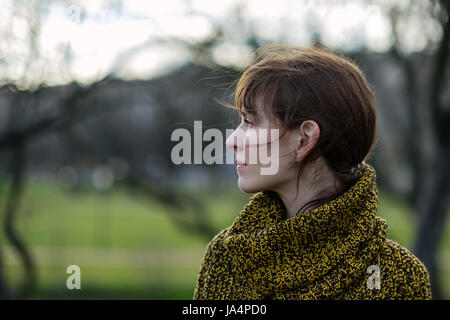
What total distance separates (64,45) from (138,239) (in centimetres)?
1442

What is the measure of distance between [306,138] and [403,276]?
502mm

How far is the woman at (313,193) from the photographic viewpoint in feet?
5.03

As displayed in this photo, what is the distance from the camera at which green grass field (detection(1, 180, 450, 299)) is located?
21.4 feet

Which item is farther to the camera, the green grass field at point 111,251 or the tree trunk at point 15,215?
the green grass field at point 111,251

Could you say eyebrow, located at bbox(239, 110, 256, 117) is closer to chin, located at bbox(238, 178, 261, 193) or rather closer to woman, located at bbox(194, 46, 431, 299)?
woman, located at bbox(194, 46, 431, 299)

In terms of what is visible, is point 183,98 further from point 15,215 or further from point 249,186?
point 249,186

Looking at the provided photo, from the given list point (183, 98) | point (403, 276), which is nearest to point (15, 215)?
point (183, 98)

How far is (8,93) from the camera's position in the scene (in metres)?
4.25

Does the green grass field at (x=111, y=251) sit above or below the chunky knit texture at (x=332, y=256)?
above

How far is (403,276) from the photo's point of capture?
153cm

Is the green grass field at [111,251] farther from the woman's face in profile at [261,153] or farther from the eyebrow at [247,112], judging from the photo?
the eyebrow at [247,112]
